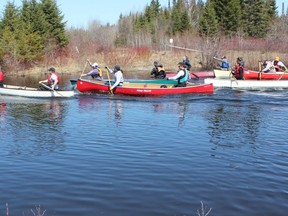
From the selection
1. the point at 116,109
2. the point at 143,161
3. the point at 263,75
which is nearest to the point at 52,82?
the point at 116,109

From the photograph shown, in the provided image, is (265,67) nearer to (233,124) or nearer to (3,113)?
(233,124)

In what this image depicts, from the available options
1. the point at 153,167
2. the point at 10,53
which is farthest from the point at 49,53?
the point at 153,167

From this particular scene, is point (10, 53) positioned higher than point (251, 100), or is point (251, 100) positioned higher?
point (10, 53)

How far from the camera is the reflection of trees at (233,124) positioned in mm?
11567

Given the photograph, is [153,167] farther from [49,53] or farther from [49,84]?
[49,53]

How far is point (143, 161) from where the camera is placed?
9.39 metres

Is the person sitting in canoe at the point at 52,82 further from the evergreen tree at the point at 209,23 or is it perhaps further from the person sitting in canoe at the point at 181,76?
the evergreen tree at the point at 209,23

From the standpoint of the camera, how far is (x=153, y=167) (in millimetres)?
8938

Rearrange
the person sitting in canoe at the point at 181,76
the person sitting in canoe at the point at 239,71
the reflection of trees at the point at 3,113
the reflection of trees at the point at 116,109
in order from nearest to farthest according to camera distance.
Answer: the reflection of trees at the point at 3,113 → the reflection of trees at the point at 116,109 → the person sitting in canoe at the point at 181,76 → the person sitting in canoe at the point at 239,71

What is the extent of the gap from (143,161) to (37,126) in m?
5.20

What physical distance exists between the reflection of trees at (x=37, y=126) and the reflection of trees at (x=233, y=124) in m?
4.35

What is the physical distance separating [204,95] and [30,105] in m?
7.99

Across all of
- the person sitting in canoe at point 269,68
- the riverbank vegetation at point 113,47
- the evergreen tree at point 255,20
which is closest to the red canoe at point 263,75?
the person sitting in canoe at point 269,68

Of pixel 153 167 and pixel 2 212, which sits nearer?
pixel 2 212
